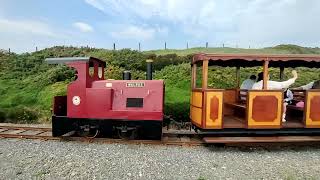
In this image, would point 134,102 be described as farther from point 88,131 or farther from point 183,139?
point 183,139

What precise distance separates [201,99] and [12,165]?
470 cm

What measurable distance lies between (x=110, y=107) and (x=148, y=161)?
2.40 metres

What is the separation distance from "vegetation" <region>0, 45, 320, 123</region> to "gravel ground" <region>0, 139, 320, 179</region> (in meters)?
4.08

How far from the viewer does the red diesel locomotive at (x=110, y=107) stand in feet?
29.0

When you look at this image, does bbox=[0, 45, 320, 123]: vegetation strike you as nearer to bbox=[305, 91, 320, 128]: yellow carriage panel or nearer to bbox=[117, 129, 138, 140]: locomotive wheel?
bbox=[117, 129, 138, 140]: locomotive wheel

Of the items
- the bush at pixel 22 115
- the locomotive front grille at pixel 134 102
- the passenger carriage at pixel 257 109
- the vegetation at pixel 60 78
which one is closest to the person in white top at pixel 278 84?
the passenger carriage at pixel 257 109

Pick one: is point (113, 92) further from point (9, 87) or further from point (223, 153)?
point (9, 87)

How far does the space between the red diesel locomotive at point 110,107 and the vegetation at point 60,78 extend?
3046 millimetres

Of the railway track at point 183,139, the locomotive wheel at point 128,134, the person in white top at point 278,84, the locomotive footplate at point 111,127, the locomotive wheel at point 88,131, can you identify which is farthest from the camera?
the locomotive wheel at point 88,131

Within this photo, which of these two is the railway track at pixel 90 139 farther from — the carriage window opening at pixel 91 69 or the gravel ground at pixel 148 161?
the carriage window opening at pixel 91 69

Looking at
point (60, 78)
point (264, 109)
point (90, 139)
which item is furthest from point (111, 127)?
point (60, 78)

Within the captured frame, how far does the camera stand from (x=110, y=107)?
8938 mm

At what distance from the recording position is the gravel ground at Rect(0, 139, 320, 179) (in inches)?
244

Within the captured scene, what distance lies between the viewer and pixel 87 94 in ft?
29.5
